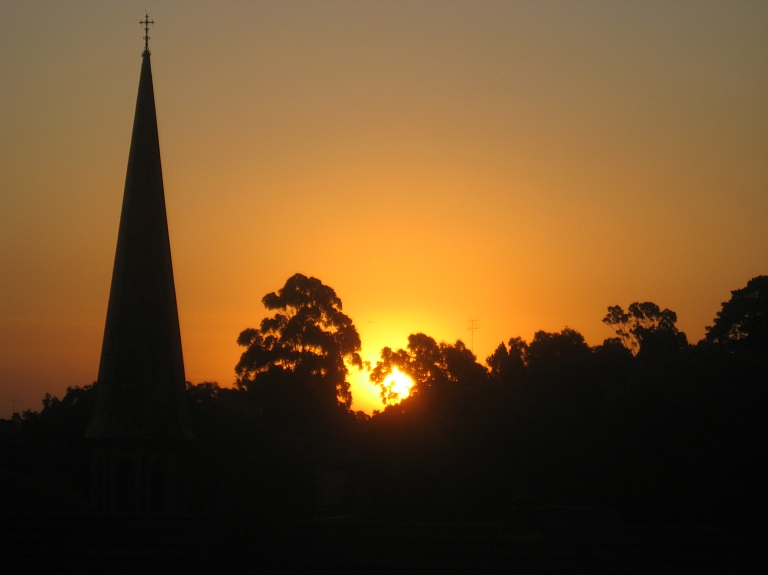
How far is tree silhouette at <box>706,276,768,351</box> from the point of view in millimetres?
65688

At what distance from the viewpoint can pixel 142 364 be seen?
20484mm

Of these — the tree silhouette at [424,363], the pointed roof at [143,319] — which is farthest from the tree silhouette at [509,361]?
the pointed roof at [143,319]

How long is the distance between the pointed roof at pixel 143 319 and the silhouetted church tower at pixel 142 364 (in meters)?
0.02

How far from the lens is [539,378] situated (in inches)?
2496

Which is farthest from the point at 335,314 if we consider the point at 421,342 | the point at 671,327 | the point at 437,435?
the point at 671,327

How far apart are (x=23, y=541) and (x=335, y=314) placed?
151 ft

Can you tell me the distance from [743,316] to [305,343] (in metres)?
30.2

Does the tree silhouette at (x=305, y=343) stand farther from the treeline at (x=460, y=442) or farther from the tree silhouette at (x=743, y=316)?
the tree silhouette at (x=743, y=316)

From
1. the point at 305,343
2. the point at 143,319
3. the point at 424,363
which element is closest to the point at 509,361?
the point at 424,363

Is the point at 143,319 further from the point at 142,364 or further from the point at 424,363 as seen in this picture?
the point at 424,363

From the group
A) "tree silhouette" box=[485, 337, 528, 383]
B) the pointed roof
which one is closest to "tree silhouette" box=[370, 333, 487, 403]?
"tree silhouette" box=[485, 337, 528, 383]

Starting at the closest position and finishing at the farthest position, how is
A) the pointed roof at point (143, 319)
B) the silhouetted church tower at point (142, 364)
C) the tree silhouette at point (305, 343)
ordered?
1. the silhouetted church tower at point (142, 364)
2. the pointed roof at point (143, 319)
3. the tree silhouette at point (305, 343)

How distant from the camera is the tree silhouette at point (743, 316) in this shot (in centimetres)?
6569

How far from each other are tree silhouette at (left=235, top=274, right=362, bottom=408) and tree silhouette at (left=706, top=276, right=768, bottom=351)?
24.2m
